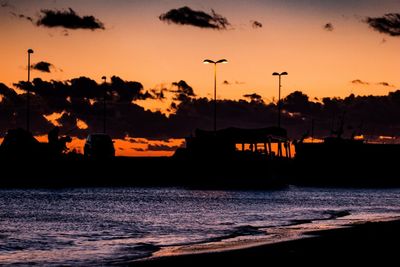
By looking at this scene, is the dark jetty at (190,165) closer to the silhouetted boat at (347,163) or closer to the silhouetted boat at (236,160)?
the silhouetted boat at (236,160)

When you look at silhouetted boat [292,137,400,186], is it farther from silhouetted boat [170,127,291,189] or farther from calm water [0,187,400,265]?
calm water [0,187,400,265]

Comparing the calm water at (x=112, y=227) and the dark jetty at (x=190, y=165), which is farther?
the dark jetty at (x=190, y=165)

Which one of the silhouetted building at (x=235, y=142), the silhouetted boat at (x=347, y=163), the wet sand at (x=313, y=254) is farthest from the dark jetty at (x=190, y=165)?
the wet sand at (x=313, y=254)

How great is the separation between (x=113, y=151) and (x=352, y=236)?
291 feet

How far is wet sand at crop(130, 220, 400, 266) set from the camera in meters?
24.6

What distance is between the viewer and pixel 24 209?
59.2 metres

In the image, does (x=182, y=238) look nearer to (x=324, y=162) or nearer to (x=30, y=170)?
(x=30, y=170)

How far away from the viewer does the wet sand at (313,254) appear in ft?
80.6

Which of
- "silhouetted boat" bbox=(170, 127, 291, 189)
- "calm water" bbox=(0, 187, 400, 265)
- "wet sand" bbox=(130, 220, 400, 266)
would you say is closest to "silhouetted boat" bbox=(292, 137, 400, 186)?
"silhouetted boat" bbox=(170, 127, 291, 189)

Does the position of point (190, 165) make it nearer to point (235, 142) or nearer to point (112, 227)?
point (235, 142)

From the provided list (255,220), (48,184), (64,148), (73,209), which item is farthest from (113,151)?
(255,220)

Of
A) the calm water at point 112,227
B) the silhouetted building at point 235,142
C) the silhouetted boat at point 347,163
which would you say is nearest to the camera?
the calm water at point 112,227

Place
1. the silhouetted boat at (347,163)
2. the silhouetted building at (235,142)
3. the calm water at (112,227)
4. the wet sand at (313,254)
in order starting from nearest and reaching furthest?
1. the wet sand at (313,254)
2. the calm water at (112,227)
3. the silhouetted building at (235,142)
4. the silhouetted boat at (347,163)

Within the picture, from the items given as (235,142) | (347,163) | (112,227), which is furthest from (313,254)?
(347,163)
